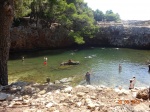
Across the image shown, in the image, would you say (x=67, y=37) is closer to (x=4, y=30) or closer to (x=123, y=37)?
(x=123, y=37)

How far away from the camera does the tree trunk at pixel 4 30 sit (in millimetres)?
10969

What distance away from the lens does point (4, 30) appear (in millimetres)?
11477

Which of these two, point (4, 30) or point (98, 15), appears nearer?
point (4, 30)

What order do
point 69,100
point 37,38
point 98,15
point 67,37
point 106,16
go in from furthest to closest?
1. point 106,16
2. point 98,15
3. point 67,37
4. point 37,38
5. point 69,100

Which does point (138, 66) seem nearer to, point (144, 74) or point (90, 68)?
point (144, 74)

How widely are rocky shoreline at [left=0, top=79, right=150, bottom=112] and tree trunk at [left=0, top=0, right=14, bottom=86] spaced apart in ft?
8.43

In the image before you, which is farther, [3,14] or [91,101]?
[3,14]

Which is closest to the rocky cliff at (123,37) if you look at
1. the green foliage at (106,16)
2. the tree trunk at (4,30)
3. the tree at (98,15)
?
the green foliage at (106,16)

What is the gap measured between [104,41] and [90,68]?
2621cm

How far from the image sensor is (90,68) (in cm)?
2841

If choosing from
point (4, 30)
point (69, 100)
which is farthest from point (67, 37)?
point (69, 100)

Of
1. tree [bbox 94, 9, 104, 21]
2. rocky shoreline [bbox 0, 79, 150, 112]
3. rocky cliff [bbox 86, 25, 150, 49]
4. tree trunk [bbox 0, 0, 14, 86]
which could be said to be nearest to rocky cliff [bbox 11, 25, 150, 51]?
rocky cliff [bbox 86, 25, 150, 49]

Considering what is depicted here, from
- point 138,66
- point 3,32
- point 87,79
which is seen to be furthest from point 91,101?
point 138,66

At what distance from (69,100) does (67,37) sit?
40.9 metres
